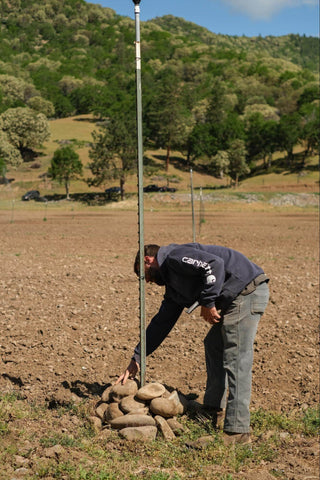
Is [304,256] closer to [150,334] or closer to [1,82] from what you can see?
[150,334]

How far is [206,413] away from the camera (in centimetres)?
479

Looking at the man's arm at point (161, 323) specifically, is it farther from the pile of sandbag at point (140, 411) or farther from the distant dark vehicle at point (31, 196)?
the distant dark vehicle at point (31, 196)

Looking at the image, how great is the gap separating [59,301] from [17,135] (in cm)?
6505

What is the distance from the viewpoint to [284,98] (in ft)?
376

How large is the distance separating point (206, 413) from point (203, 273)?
5.49 ft

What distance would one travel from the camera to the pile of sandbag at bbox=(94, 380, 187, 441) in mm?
4312

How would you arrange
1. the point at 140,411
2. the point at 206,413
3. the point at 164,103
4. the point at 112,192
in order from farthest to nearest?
the point at 164,103 < the point at 112,192 < the point at 206,413 < the point at 140,411

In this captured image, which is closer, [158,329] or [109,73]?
[158,329]

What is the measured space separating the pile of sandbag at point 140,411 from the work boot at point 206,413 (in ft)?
0.67

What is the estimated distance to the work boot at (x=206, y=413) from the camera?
4656mm

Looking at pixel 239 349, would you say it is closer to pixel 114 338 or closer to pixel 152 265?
pixel 152 265

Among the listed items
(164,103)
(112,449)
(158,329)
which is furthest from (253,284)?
(164,103)

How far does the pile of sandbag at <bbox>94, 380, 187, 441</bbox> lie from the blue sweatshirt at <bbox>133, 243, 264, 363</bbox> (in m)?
0.95

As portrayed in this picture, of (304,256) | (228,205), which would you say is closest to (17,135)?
(228,205)
